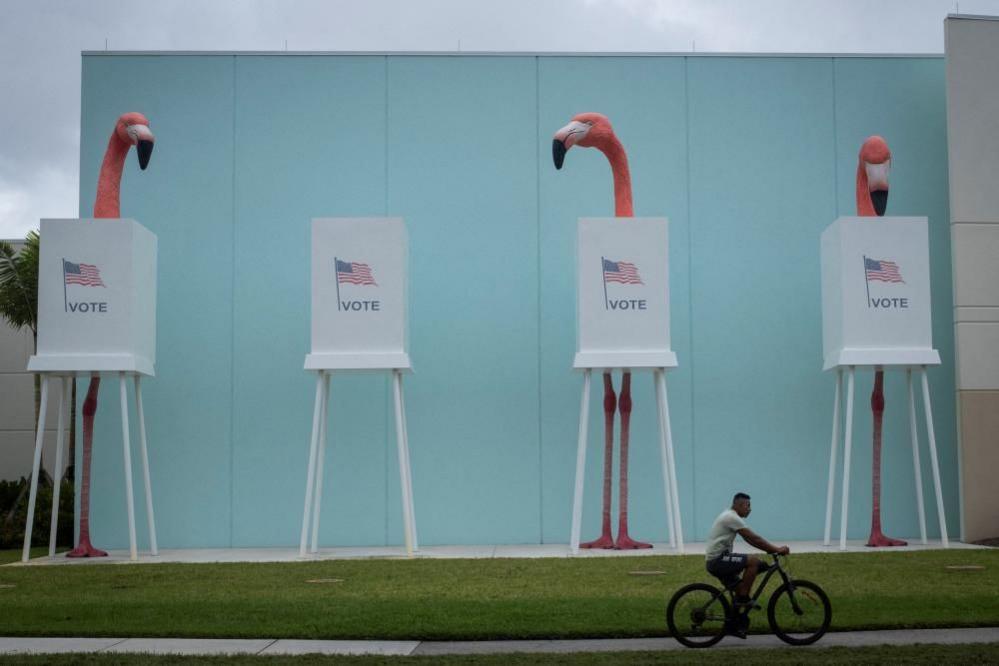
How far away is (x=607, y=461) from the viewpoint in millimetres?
16469

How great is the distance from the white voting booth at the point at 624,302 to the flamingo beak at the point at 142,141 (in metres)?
5.63

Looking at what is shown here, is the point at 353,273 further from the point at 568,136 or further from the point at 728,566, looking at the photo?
the point at 728,566

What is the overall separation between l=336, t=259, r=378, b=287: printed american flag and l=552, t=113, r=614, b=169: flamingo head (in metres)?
2.84

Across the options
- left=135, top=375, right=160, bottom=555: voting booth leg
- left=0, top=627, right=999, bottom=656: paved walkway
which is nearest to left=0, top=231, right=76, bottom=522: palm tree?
left=135, top=375, right=160, bottom=555: voting booth leg

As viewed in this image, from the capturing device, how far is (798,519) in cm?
1795

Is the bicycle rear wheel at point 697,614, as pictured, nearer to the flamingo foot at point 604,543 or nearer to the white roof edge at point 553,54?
the flamingo foot at point 604,543

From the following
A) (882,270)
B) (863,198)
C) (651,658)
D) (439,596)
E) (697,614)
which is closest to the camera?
(651,658)

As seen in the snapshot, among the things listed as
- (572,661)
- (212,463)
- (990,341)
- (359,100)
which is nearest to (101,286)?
(212,463)

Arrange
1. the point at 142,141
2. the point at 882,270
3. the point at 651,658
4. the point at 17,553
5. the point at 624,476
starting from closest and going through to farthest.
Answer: the point at 651,658 < the point at 882,270 < the point at 624,476 < the point at 142,141 < the point at 17,553

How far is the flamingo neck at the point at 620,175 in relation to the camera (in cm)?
1680

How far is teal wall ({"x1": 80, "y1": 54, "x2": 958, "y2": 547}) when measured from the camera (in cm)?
1789

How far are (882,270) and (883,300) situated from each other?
1.26ft

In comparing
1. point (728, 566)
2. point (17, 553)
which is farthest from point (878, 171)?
point (17, 553)

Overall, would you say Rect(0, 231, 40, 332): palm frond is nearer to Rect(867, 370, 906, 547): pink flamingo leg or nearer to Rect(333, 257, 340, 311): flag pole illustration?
Rect(333, 257, 340, 311): flag pole illustration
